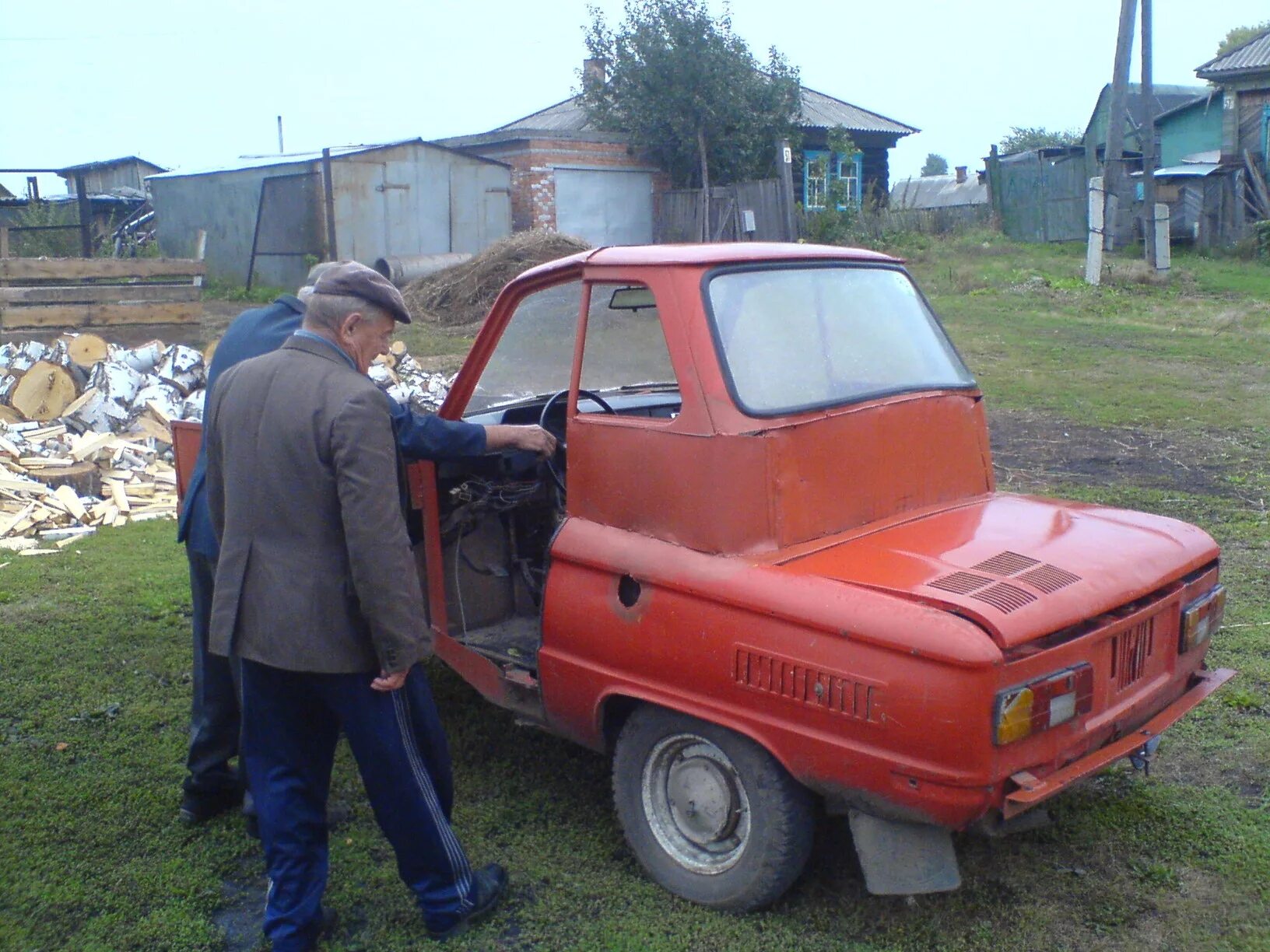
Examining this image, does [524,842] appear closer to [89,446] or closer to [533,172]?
[89,446]

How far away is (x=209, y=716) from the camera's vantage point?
12.7ft

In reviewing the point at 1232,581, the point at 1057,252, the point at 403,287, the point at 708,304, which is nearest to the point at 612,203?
the point at 403,287

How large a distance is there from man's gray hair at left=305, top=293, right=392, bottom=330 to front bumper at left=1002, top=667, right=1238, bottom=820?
80.0 inches

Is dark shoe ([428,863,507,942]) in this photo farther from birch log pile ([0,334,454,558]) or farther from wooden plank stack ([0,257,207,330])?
wooden plank stack ([0,257,207,330])

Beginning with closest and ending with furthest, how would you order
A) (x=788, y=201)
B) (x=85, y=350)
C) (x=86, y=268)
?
(x=85, y=350)
(x=86, y=268)
(x=788, y=201)

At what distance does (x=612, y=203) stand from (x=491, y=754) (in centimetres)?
2013

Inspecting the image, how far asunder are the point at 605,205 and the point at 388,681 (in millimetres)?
21100

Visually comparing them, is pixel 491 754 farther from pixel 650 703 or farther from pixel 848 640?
pixel 848 640

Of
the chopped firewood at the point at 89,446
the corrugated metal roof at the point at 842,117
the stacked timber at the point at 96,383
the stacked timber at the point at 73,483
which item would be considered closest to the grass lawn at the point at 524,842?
the stacked timber at the point at 73,483

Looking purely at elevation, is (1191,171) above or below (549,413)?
above

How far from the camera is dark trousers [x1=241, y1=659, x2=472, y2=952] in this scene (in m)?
3.05

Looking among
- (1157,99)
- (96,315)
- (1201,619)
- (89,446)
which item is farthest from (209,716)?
(1157,99)

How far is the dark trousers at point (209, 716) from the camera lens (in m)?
3.84

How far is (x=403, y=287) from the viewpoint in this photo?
18.1 m
